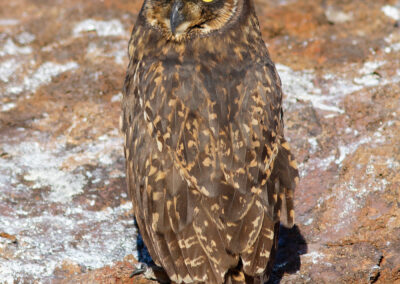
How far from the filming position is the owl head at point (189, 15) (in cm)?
422

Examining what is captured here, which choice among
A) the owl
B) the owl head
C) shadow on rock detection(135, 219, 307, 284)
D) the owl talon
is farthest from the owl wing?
shadow on rock detection(135, 219, 307, 284)

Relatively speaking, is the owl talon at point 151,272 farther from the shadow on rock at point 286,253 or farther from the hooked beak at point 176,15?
the hooked beak at point 176,15

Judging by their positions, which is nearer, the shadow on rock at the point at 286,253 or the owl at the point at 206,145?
the owl at the point at 206,145

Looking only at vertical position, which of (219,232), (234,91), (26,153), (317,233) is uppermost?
(234,91)

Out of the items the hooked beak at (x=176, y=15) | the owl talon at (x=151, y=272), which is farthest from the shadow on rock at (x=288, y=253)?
the hooked beak at (x=176, y=15)

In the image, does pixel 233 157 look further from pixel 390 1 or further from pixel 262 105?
pixel 390 1

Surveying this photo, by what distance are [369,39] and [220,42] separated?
2.79 m

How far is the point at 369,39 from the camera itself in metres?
6.59

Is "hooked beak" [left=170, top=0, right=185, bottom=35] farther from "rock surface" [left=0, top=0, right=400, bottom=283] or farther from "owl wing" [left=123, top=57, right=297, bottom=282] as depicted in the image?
"rock surface" [left=0, top=0, right=400, bottom=283]

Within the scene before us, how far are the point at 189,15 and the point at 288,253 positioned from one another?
1901mm

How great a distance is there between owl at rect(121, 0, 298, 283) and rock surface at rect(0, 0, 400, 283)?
2.05 feet

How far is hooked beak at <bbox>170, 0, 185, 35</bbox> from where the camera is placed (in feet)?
13.7

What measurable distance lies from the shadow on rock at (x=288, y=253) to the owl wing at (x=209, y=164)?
0.52 m

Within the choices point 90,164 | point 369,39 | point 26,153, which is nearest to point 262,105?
point 90,164
